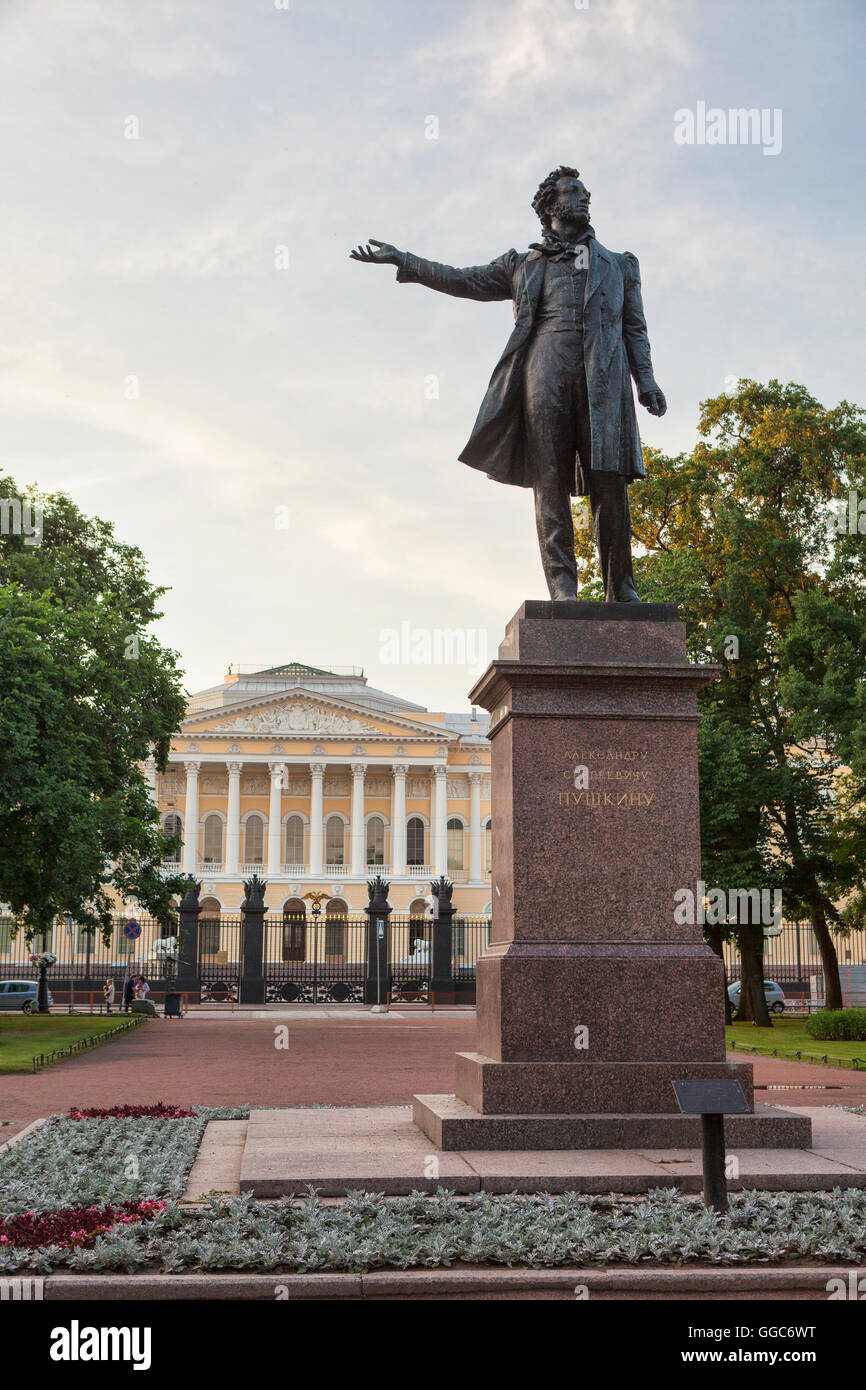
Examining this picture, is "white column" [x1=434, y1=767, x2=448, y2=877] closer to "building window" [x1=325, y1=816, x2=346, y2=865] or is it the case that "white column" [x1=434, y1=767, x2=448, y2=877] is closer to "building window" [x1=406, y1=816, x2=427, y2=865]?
"building window" [x1=406, y1=816, x2=427, y2=865]

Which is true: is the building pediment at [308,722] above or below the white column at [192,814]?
above

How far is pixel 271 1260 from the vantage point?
494 cm

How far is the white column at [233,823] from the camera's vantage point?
7938 cm

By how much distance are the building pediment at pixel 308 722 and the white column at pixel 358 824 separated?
2.25m

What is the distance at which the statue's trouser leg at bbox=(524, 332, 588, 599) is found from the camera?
27.4ft

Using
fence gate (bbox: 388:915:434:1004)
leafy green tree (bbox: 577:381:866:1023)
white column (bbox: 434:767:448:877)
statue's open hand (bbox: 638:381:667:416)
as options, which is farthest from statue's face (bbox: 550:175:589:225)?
white column (bbox: 434:767:448:877)

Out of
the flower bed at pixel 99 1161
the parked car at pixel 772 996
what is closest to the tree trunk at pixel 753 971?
the parked car at pixel 772 996

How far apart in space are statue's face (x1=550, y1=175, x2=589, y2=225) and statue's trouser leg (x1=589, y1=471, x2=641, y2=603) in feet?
5.42

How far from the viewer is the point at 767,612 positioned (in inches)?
1200

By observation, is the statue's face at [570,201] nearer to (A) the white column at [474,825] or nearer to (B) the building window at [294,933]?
(B) the building window at [294,933]

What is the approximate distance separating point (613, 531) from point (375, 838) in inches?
2966

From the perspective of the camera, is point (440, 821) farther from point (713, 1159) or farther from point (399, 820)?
point (713, 1159)

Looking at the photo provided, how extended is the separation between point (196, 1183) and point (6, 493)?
28986 millimetres

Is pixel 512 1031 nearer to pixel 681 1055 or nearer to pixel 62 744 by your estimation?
pixel 681 1055
